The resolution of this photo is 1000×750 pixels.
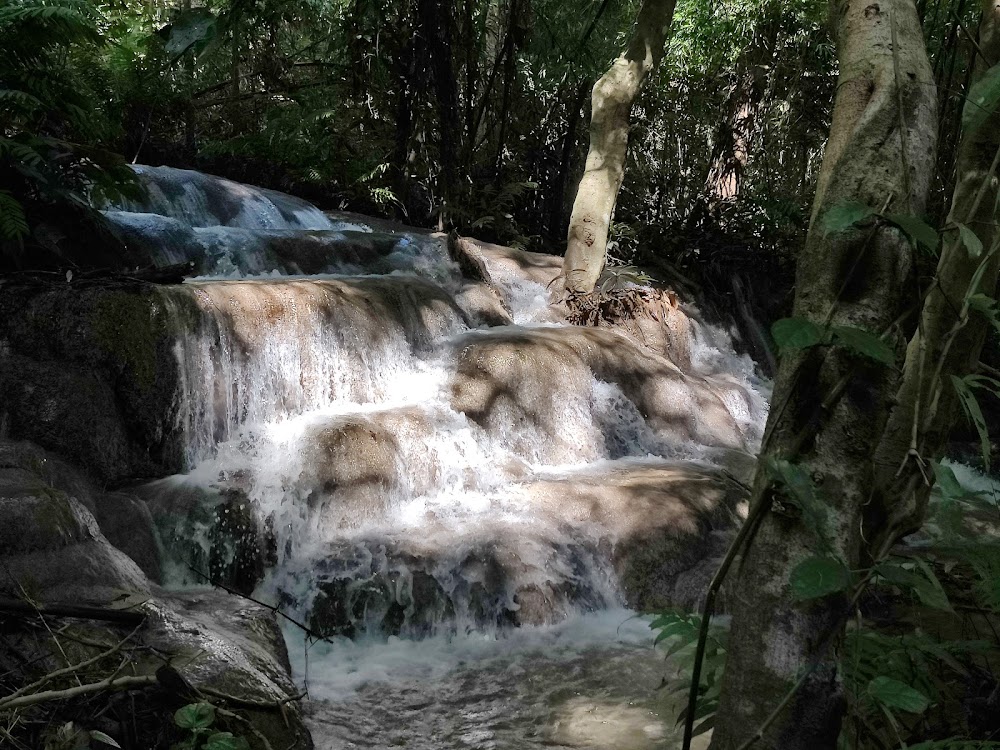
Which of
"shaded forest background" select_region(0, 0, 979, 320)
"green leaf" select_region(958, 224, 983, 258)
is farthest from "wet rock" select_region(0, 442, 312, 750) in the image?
"shaded forest background" select_region(0, 0, 979, 320)

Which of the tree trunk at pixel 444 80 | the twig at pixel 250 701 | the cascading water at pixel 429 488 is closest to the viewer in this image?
the twig at pixel 250 701

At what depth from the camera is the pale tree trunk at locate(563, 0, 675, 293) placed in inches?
325

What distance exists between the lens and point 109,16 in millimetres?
12258

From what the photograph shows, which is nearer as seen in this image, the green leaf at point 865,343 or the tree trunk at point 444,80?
the green leaf at point 865,343

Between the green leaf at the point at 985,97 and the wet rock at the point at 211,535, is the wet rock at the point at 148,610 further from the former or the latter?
the green leaf at the point at 985,97

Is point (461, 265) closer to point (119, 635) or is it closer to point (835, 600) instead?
point (119, 635)

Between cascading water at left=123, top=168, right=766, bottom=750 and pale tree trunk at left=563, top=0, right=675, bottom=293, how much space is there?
4.84 ft

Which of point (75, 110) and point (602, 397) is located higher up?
point (75, 110)

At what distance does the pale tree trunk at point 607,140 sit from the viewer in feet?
27.1

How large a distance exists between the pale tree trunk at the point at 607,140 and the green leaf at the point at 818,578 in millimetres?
7568

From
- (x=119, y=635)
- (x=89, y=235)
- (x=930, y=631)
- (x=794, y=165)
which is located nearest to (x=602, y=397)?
(x=930, y=631)

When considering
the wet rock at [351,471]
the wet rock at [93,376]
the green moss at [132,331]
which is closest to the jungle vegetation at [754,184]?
the wet rock at [93,376]

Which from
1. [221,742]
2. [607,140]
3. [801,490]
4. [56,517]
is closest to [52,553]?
[56,517]

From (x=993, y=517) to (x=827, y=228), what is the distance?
581cm
